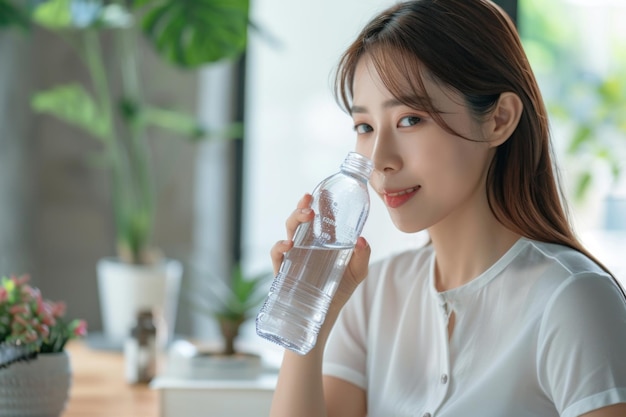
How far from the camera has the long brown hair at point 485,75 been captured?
1.29 m

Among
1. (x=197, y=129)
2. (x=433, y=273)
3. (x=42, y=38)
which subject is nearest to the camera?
(x=433, y=273)

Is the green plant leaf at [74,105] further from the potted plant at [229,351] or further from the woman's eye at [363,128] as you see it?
the woman's eye at [363,128]

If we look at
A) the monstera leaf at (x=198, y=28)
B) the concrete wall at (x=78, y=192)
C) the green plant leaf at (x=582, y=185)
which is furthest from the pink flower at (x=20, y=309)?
the green plant leaf at (x=582, y=185)

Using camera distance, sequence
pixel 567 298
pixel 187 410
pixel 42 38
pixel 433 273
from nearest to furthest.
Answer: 1. pixel 567 298
2. pixel 433 273
3. pixel 187 410
4. pixel 42 38

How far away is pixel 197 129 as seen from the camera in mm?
2848

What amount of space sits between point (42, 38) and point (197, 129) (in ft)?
2.08

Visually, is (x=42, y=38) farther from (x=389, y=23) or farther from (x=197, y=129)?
(x=389, y=23)

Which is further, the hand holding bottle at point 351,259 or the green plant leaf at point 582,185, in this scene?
the green plant leaf at point 582,185

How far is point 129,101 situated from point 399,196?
5.37 feet

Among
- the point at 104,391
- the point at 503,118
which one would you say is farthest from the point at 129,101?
the point at 503,118

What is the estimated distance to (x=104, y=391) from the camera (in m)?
2.08

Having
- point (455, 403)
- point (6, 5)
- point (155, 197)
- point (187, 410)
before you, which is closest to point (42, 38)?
point (6, 5)

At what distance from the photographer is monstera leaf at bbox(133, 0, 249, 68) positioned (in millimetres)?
2561

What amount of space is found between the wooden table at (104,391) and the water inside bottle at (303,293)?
0.65 m
